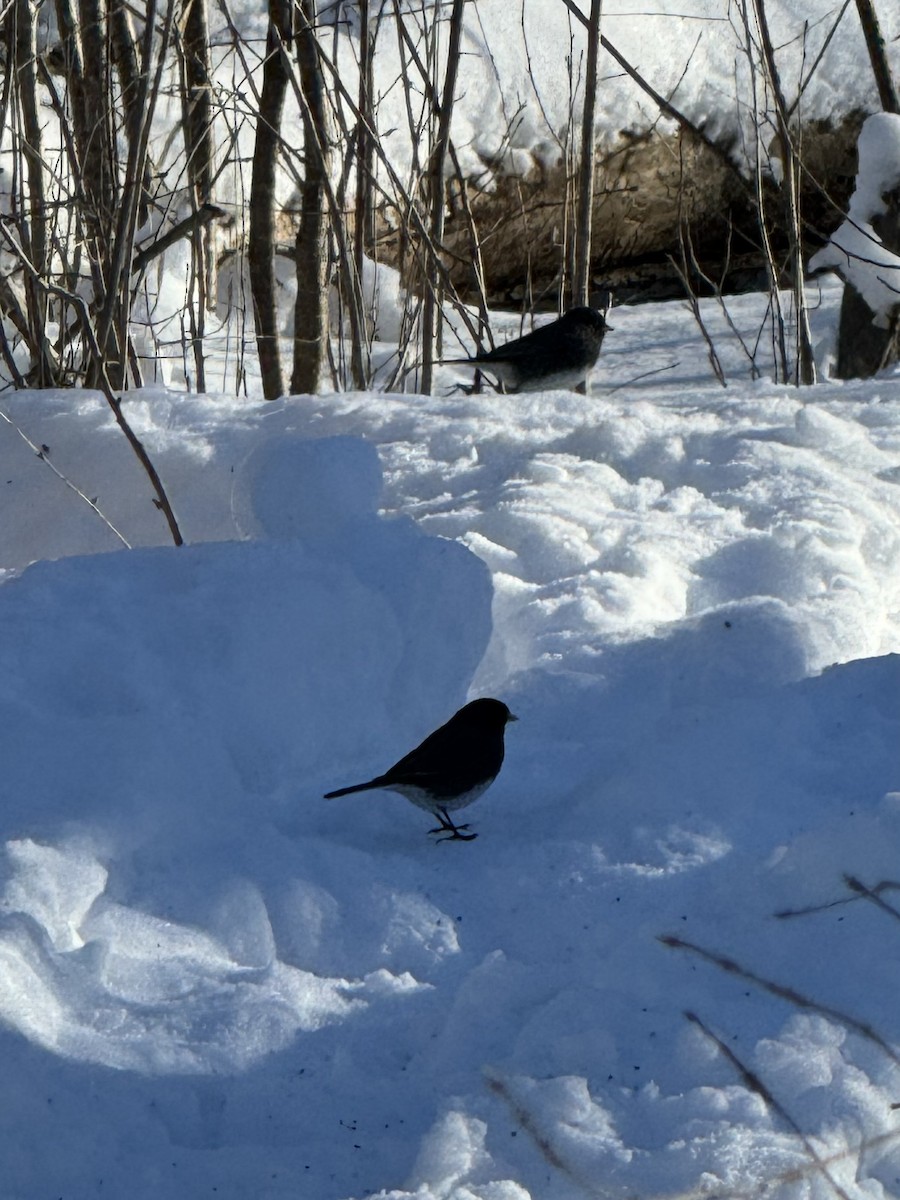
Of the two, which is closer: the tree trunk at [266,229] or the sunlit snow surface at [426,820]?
the sunlit snow surface at [426,820]

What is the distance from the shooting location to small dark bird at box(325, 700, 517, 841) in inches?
67.9

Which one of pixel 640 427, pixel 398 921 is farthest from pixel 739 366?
pixel 398 921

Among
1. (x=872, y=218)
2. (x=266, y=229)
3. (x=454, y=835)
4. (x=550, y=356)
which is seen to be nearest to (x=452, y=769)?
(x=454, y=835)

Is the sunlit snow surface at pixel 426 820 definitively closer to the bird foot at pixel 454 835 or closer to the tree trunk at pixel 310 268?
the bird foot at pixel 454 835

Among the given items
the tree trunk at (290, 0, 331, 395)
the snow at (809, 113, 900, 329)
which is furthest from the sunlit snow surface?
the snow at (809, 113, 900, 329)

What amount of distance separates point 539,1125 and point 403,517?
1291 millimetres

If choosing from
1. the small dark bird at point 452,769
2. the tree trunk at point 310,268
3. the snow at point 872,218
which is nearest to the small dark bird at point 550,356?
the tree trunk at point 310,268

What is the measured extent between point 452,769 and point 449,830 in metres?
0.14

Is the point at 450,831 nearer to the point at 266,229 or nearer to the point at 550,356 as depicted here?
the point at 550,356

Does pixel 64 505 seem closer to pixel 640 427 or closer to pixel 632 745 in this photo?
pixel 640 427

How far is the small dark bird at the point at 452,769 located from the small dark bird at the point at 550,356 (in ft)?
6.39

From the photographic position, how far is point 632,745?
1.93m

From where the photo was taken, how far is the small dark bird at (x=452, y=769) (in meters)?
1.73

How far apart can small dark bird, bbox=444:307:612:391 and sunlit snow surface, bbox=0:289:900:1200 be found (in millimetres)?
773
